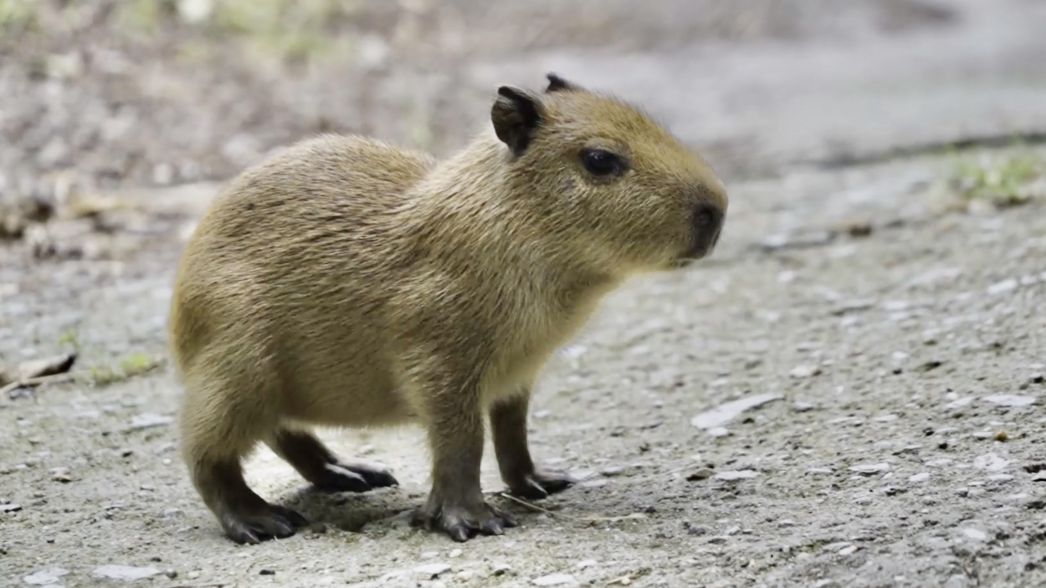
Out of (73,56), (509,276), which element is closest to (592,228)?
(509,276)

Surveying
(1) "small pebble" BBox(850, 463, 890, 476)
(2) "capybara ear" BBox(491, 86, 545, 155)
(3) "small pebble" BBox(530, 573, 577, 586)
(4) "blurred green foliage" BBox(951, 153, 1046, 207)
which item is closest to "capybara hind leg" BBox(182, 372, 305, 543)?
(3) "small pebble" BBox(530, 573, 577, 586)

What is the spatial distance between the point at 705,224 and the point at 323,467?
5.31 ft

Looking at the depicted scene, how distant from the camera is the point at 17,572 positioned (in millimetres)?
4004

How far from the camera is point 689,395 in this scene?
5.65m

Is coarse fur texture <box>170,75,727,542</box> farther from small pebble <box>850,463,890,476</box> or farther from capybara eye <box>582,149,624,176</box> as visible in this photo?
small pebble <box>850,463,890,476</box>

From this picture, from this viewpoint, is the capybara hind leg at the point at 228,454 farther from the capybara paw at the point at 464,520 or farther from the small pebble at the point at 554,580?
the small pebble at the point at 554,580

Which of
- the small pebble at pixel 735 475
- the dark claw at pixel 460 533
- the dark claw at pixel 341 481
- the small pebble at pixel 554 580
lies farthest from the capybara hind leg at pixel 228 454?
the small pebble at pixel 735 475

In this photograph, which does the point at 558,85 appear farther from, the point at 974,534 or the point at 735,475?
the point at 974,534

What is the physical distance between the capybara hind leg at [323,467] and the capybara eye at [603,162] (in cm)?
137

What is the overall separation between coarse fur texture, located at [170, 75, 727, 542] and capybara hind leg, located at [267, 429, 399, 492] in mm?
281

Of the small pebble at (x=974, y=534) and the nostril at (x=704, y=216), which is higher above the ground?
the nostril at (x=704, y=216)

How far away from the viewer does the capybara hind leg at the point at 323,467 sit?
4.90 meters

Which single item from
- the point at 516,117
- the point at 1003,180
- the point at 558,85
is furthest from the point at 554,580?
the point at 1003,180

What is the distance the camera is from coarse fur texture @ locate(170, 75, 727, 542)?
14.2ft
